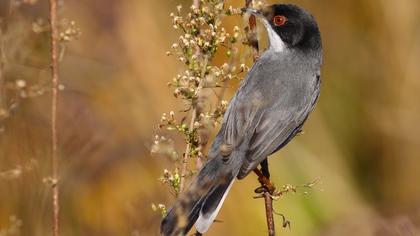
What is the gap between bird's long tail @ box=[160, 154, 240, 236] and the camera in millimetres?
2572

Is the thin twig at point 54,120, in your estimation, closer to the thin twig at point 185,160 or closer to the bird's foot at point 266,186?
the thin twig at point 185,160

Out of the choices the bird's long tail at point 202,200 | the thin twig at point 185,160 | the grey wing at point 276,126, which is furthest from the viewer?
the grey wing at point 276,126

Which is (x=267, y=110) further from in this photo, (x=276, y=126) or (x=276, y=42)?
(x=276, y=42)

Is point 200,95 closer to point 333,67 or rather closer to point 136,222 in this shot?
point 136,222

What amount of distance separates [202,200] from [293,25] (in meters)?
1.46

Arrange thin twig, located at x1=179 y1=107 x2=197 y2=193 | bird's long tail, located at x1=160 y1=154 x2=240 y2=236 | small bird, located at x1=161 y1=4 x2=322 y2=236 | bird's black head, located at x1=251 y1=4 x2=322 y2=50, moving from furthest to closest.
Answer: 1. bird's black head, located at x1=251 y1=4 x2=322 y2=50
2. small bird, located at x1=161 y1=4 x2=322 y2=236
3. thin twig, located at x1=179 y1=107 x2=197 y2=193
4. bird's long tail, located at x1=160 y1=154 x2=240 y2=236

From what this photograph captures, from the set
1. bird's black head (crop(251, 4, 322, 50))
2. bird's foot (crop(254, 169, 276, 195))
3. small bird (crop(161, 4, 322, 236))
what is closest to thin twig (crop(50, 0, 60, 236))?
small bird (crop(161, 4, 322, 236))

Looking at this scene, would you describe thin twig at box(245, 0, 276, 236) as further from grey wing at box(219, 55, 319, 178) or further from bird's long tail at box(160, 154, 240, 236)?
grey wing at box(219, 55, 319, 178)

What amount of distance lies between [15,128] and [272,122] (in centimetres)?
114

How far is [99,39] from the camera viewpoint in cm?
834

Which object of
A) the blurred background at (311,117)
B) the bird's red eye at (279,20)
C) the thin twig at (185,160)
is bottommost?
the blurred background at (311,117)

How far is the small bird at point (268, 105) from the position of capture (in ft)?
11.7

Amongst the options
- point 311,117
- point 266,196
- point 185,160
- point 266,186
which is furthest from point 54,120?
point 311,117

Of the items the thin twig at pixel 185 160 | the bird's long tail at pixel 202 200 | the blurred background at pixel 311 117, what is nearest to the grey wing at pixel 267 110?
the bird's long tail at pixel 202 200
